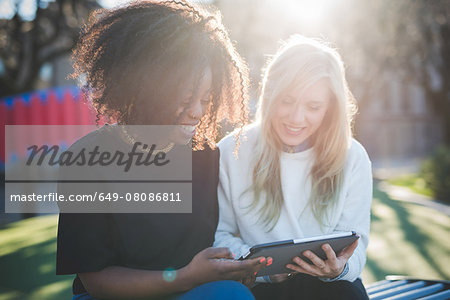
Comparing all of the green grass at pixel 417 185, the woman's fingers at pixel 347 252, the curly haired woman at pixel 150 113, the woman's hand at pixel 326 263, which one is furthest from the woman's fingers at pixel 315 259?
the green grass at pixel 417 185

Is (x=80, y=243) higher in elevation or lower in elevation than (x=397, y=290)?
higher

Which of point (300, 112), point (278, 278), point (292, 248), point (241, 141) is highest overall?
point (300, 112)

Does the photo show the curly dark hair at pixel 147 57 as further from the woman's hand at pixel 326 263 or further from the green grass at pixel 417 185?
the green grass at pixel 417 185

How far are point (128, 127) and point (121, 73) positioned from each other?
0.84 ft

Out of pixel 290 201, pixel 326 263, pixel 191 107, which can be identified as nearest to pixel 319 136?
pixel 290 201

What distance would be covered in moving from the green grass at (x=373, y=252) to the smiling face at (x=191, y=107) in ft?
7.13

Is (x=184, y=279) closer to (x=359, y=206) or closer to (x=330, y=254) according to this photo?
(x=330, y=254)

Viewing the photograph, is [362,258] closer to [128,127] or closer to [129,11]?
[128,127]

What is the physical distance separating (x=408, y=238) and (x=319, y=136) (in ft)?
10.4

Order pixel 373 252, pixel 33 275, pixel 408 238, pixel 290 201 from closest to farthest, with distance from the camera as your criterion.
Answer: pixel 290 201
pixel 33 275
pixel 373 252
pixel 408 238

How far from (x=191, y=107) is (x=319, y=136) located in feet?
3.53

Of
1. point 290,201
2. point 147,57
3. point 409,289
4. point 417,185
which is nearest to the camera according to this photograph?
point 147,57

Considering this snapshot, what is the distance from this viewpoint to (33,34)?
13.0 m

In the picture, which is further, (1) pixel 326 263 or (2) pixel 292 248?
(1) pixel 326 263
